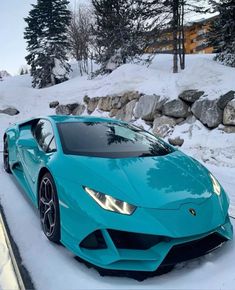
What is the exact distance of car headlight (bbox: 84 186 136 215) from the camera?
2.40 metres

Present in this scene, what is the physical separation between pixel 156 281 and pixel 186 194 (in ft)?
2.28

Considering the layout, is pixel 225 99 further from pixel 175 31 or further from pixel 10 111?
pixel 10 111

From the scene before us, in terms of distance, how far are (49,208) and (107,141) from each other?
3.14ft

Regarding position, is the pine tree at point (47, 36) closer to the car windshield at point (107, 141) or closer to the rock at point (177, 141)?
the rock at point (177, 141)

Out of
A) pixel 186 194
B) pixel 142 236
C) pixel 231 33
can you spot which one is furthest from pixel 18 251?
pixel 231 33

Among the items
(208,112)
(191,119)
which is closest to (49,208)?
(208,112)

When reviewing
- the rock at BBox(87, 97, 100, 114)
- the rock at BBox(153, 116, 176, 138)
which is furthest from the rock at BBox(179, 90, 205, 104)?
the rock at BBox(87, 97, 100, 114)

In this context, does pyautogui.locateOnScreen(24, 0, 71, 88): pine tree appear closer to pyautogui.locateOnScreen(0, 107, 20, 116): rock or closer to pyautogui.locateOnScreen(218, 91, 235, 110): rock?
pyautogui.locateOnScreen(0, 107, 20, 116): rock

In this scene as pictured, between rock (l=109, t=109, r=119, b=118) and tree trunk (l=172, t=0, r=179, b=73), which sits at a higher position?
tree trunk (l=172, t=0, r=179, b=73)

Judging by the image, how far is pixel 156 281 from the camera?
2.38m

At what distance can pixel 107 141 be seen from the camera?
11.5 feet

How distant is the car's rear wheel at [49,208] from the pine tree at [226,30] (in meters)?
8.09

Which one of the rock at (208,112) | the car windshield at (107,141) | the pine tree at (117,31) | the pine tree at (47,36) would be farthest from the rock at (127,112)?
the pine tree at (47,36)

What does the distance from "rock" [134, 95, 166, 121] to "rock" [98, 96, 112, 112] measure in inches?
75.8
